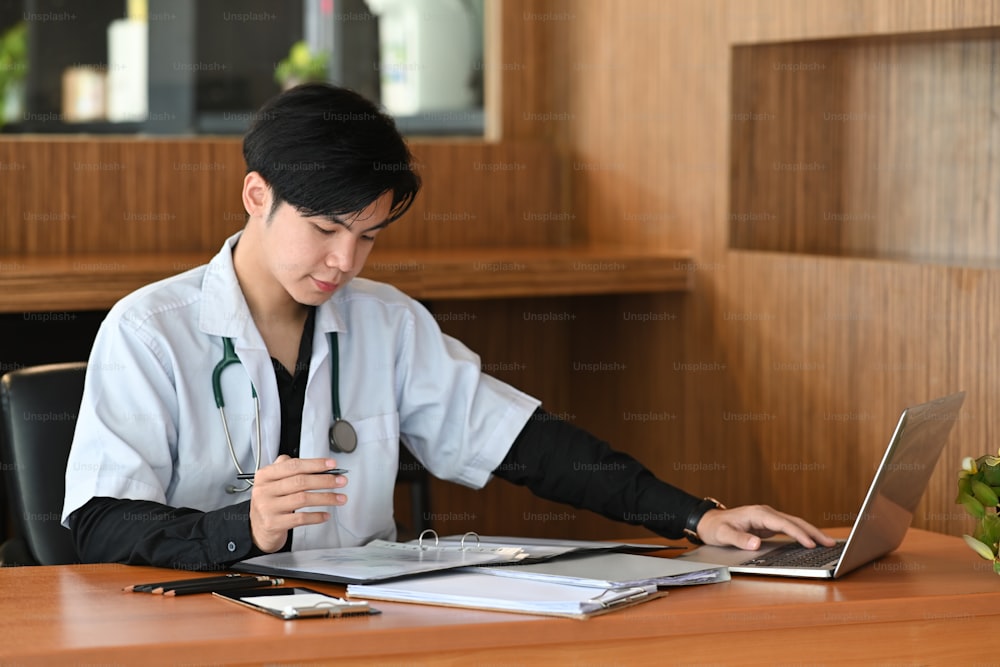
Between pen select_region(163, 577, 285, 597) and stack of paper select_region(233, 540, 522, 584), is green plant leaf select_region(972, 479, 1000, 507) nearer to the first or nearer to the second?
stack of paper select_region(233, 540, 522, 584)

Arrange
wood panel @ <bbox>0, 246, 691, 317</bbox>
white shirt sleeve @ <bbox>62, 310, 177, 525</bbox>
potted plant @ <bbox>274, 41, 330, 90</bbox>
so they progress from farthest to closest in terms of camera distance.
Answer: potted plant @ <bbox>274, 41, 330, 90</bbox> < wood panel @ <bbox>0, 246, 691, 317</bbox> < white shirt sleeve @ <bbox>62, 310, 177, 525</bbox>

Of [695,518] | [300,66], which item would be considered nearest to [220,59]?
[300,66]

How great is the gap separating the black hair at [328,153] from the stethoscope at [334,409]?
0.21 meters

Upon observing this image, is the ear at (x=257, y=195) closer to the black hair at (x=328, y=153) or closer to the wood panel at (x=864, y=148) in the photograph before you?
the black hair at (x=328, y=153)

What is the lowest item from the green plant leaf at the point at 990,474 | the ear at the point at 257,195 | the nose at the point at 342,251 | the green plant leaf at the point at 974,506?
the green plant leaf at the point at 974,506

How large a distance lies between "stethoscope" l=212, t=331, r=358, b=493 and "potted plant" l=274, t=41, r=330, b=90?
1.99 metres

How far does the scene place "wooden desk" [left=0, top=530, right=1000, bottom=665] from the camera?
1.25 meters

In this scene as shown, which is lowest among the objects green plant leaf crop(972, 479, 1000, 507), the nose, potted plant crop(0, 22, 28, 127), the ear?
green plant leaf crop(972, 479, 1000, 507)

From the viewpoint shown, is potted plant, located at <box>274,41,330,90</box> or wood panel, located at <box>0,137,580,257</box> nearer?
wood panel, located at <box>0,137,580,257</box>

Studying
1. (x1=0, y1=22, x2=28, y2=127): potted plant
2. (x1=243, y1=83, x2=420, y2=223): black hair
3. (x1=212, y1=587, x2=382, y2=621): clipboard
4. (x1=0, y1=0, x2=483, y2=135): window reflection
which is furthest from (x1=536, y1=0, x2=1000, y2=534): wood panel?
(x1=0, y1=22, x2=28, y2=127): potted plant

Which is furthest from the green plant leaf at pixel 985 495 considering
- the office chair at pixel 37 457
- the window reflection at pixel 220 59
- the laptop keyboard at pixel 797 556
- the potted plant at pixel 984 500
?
the window reflection at pixel 220 59

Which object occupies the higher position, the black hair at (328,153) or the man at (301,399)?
the black hair at (328,153)

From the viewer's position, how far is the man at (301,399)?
1650 millimetres

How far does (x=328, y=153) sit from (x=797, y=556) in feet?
2.55
